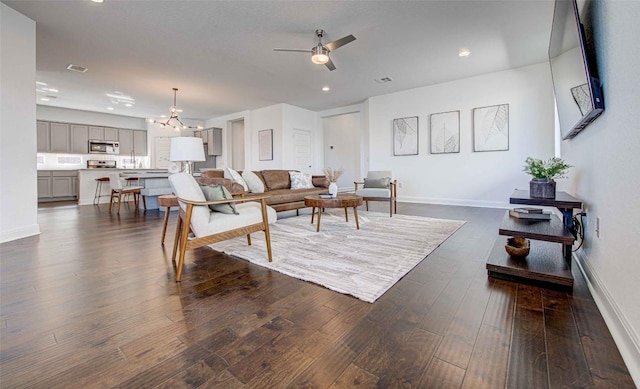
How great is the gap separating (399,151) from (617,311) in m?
5.67

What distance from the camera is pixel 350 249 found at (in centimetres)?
266

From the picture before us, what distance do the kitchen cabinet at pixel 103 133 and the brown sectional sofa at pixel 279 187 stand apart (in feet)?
20.4

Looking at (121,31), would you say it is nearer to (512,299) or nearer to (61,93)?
(61,93)

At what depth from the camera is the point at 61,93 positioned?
6.54m

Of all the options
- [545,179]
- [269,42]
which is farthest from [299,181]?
[545,179]

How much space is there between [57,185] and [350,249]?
372 inches

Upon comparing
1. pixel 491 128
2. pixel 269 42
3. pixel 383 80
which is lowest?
pixel 491 128

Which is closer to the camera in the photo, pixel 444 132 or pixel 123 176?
pixel 444 132

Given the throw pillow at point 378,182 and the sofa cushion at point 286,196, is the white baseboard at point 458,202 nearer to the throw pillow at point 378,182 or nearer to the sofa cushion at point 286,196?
the throw pillow at point 378,182

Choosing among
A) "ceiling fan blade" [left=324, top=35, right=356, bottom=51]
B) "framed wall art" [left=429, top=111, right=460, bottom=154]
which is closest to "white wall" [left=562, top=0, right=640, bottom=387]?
"ceiling fan blade" [left=324, top=35, right=356, bottom=51]

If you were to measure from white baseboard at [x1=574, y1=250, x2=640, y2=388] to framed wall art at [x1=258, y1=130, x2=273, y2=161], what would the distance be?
7357 millimetres

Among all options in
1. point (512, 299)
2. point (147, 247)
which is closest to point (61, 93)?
point (147, 247)

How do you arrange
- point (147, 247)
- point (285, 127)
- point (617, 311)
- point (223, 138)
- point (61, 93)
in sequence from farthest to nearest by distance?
1. point (223, 138)
2. point (285, 127)
3. point (61, 93)
4. point (147, 247)
5. point (617, 311)

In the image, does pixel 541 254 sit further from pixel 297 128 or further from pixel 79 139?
pixel 79 139
